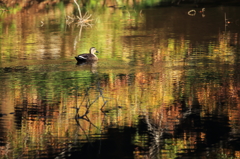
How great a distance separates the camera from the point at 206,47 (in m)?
27.8

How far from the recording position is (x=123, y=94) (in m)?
18.1

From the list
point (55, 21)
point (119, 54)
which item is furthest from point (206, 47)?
point (55, 21)

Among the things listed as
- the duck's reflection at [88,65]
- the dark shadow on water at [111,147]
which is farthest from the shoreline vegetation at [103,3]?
the dark shadow on water at [111,147]

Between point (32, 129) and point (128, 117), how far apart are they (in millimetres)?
2270

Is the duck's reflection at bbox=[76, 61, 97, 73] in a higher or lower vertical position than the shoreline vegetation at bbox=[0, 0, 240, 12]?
lower

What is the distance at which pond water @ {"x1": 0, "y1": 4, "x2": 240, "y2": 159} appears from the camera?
13.0m

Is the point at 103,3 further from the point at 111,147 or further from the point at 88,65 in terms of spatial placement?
the point at 111,147

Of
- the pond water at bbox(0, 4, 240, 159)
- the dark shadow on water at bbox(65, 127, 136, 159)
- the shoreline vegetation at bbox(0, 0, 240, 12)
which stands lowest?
the dark shadow on water at bbox(65, 127, 136, 159)

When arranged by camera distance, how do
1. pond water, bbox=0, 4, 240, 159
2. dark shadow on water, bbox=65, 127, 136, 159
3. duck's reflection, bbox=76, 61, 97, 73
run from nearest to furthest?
dark shadow on water, bbox=65, 127, 136, 159 → pond water, bbox=0, 4, 240, 159 → duck's reflection, bbox=76, 61, 97, 73

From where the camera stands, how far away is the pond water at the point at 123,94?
13.0 meters

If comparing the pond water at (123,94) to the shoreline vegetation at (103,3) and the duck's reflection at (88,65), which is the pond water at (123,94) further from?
the shoreline vegetation at (103,3)

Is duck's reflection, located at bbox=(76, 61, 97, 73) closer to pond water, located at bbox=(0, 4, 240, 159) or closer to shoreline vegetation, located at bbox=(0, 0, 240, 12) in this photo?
pond water, located at bbox=(0, 4, 240, 159)

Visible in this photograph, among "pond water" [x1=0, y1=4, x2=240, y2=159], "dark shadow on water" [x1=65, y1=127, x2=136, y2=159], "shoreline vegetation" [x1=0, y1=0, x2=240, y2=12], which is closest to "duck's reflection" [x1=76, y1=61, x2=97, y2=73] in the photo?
"pond water" [x1=0, y1=4, x2=240, y2=159]

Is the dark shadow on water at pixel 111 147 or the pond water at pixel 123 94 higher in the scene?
the pond water at pixel 123 94
